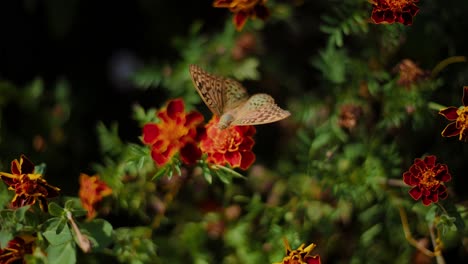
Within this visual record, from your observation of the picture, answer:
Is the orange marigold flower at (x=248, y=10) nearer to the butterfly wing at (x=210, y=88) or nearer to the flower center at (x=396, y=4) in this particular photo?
the butterfly wing at (x=210, y=88)

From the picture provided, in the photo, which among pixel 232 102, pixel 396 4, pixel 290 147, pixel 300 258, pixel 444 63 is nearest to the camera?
pixel 300 258

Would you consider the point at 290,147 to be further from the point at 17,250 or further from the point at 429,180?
the point at 17,250

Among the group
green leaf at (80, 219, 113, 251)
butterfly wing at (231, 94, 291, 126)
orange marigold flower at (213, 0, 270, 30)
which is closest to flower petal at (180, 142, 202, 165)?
butterfly wing at (231, 94, 291, 126)

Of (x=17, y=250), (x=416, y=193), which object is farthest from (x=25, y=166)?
(x=416, y=193)

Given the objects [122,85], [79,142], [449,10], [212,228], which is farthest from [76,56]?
[449,10]

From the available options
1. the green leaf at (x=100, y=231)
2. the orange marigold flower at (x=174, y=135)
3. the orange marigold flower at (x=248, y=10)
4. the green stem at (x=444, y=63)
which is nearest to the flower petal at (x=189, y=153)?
the orange marigold flower at (x=174, y=135)

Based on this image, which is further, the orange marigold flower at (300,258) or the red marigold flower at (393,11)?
the red marigold flower at (393,11)

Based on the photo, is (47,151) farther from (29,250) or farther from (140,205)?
(29,250)
